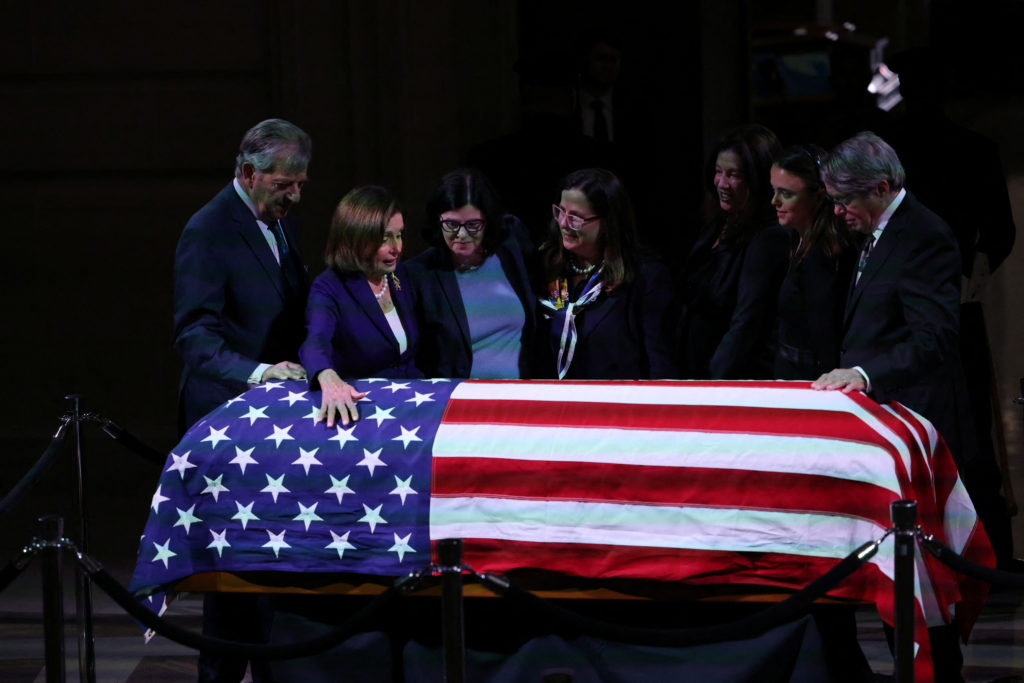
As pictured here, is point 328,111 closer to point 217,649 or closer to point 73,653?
point 73,653

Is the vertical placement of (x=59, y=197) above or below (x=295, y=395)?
above

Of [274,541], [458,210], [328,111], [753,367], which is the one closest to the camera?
[274,541]

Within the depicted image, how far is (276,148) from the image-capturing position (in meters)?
4.59

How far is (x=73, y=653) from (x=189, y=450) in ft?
4.90

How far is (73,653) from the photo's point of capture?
204 inches

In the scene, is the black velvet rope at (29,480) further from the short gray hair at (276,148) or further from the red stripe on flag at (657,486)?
the red stripe on flag at (657,486)

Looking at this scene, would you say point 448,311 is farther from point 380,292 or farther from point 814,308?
point 814,308

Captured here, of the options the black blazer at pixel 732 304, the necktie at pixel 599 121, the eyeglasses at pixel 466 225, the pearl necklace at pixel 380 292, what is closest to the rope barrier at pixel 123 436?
the pearl necklace at pixel 380 292

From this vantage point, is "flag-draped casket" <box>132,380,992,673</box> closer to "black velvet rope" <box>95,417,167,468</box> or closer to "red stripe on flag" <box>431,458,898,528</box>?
"red stripe on flag" <box>431,458,898,528</box>

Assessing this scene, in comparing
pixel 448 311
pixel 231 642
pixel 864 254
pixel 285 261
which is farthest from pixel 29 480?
pixel 864 254

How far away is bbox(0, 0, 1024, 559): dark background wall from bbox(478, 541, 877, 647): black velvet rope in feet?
11.8

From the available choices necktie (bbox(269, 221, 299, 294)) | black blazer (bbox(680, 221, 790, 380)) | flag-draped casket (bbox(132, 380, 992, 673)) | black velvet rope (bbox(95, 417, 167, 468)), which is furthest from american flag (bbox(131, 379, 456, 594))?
black blazer (bbox(680, 221, 790, 380))

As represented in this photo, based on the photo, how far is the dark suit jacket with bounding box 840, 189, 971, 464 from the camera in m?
4.11

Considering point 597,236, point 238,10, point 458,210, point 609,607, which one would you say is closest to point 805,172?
point 597,236
